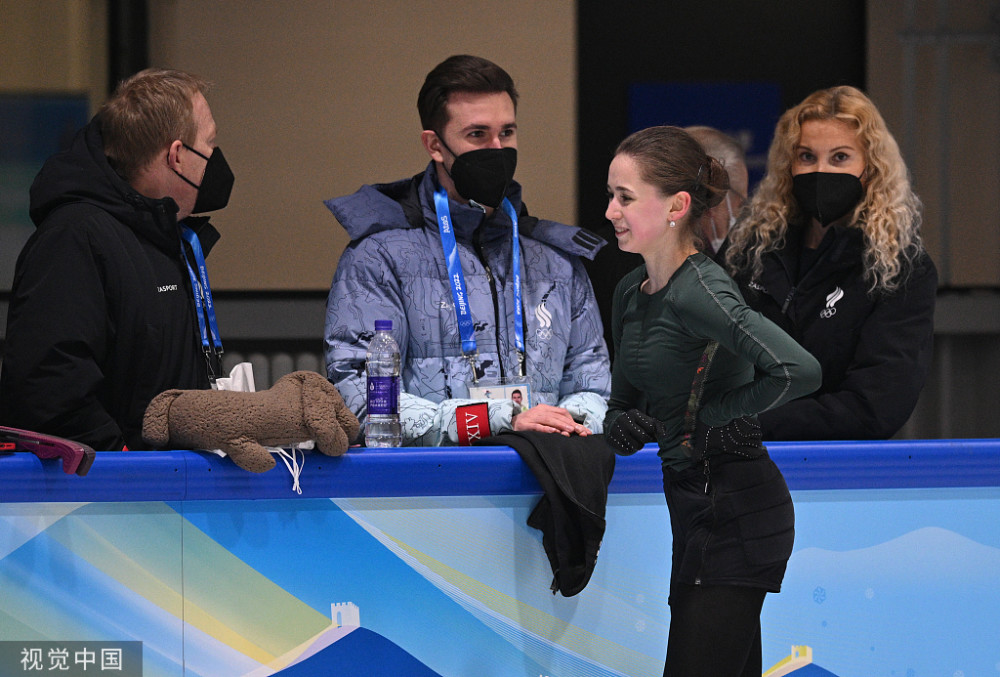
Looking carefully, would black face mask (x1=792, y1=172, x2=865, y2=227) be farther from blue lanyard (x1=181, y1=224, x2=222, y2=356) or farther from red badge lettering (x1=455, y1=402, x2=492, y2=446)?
blue lanyard (x1=181, y1=224, x2=222, y2=356)

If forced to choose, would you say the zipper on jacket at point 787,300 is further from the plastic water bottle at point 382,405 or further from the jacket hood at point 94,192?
the jacket hood at point 94,192

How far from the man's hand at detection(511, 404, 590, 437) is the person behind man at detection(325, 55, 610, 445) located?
73 mm

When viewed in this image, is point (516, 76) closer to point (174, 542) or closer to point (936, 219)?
point (936, 219)

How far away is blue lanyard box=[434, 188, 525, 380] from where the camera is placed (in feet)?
8.96

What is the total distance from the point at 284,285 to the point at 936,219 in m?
3.39

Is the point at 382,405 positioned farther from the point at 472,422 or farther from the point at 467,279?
the point at 467,279

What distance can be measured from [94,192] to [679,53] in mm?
3688

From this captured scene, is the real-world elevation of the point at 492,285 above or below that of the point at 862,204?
below

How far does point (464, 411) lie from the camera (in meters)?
2.54

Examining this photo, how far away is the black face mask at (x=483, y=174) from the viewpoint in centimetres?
279

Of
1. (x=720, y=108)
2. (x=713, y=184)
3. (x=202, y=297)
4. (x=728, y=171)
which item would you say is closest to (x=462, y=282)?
(x=202, y=297)

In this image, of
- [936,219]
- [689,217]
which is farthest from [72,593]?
[936,219]

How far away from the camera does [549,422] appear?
2480 mm

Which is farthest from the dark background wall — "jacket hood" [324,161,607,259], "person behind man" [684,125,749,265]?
"jacket hood" [324,161,607,259]
